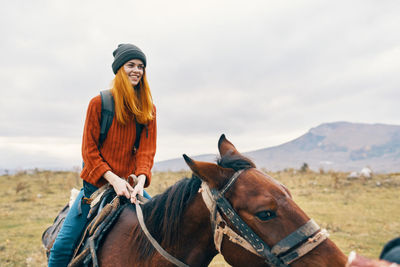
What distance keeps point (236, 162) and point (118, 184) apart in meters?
1.22

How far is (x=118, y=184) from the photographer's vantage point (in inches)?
104

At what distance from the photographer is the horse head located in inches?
66.9

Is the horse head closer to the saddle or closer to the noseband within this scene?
the noseband

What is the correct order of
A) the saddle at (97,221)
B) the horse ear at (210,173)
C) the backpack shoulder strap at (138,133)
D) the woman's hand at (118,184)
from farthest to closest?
the backpack shoulder strap at (138,133), the woman's hand at (118,184), the saddle at (97,221), the horse ear at (210,173)

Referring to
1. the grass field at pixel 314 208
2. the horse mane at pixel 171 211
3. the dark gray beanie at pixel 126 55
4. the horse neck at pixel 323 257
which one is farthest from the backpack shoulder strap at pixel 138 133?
the grass field at pixel 314 208

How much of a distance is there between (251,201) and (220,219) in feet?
0.84

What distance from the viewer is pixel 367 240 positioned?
9.03m

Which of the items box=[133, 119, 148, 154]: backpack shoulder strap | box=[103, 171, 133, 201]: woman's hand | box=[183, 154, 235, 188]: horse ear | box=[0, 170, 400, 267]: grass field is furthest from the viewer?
box=[0, 170, 400, 267]: grass field

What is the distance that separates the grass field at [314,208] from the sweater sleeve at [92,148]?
5.34 m

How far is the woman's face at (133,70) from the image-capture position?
9.31 feet

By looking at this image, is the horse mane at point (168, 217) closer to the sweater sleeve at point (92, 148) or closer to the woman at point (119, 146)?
the woman at point (119, 146)

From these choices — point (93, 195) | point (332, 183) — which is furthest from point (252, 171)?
point (332, 183)

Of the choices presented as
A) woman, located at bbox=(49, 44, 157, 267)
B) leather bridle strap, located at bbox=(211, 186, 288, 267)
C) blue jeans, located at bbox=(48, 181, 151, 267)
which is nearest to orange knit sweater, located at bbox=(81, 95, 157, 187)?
woman, located at bbox=(49, 44, 157, 267)

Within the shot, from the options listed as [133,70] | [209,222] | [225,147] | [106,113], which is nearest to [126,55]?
[133,70]
